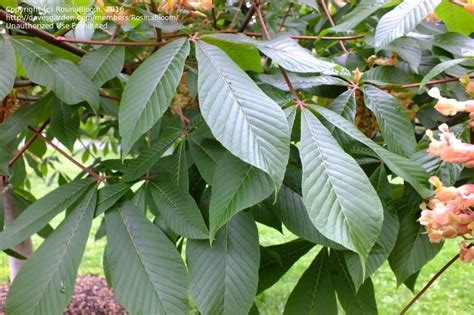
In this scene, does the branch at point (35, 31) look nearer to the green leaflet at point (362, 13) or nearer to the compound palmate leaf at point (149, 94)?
the compound palmate leaf at point (149, 94)

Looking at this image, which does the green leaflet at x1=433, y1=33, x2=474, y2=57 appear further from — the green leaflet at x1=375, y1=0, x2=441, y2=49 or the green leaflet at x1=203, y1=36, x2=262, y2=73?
the green leaflet at x1=203, y1=36, x2=262, y2=73

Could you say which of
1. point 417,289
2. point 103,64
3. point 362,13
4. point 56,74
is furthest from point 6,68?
point 417,289

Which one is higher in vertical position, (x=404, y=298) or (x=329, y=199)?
(x=329, y=199)

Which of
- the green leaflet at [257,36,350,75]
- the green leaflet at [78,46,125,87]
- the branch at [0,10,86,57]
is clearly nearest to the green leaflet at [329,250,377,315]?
the green leaflet at [257,36,350,75]

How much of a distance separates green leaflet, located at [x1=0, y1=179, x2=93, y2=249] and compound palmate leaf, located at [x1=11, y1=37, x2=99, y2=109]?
0.16 meters

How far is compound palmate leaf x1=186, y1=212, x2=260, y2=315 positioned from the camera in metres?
0.80

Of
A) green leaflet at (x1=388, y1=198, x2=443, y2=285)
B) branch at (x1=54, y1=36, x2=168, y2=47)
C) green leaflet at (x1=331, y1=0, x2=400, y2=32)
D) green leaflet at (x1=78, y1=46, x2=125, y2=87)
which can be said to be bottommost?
green leaflet at (x1=388, y1=198, x2=443, y2=285)

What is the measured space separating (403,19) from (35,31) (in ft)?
2.32


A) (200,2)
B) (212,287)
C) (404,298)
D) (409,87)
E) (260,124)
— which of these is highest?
(200,2)

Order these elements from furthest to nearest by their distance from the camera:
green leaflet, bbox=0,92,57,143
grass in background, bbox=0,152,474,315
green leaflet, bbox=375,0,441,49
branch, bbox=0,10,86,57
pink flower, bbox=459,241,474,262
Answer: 1. grass in background, bbox=0,152,474,315
2. green leaflet, bbox=0,92,57,143
3. branch, bbox=0,10,86,57
4. green leaflet, bbox=375,0,441,49
5. pink flower, bbox=459,241,474,262

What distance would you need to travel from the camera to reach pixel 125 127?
0.76 m

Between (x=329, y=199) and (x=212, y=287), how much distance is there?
0.25 meters

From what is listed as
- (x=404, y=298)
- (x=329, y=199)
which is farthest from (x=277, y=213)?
(x=404, y=298)

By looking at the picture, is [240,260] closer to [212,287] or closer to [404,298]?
[212,287]
